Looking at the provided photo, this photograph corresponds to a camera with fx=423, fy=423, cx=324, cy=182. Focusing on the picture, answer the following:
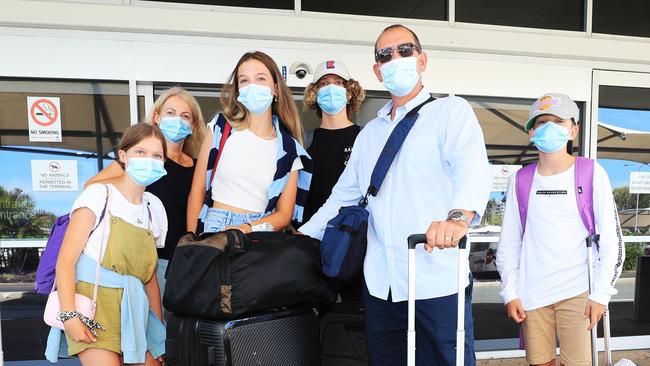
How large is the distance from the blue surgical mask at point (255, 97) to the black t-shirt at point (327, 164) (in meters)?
0.47

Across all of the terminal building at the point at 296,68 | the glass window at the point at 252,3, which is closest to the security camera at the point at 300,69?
the terminal building at the point at 296,68

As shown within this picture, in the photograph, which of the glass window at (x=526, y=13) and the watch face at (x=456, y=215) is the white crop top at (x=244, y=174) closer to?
the watch face at (x=456, y=215)

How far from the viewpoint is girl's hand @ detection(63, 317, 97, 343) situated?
1677 millimetres

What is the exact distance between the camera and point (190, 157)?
2473 millimetres

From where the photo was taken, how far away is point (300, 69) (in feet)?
11.3

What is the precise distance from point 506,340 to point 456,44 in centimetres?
277

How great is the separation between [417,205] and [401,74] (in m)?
0.53

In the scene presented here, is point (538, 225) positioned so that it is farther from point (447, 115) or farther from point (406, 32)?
point (406, 32)

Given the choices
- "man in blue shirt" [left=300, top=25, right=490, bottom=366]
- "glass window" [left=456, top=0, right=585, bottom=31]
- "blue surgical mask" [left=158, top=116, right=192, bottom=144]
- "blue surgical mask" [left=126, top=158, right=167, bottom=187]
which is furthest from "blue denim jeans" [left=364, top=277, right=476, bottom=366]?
"glass window" [left=456, top=0, right=585, bottom=31]

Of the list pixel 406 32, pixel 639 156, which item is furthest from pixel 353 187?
pixel 639 156

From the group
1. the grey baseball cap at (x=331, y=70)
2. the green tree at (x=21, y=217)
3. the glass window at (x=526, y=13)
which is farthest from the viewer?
the glass window at (x=526, y=13)

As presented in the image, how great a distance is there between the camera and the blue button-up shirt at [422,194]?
5.16 feet

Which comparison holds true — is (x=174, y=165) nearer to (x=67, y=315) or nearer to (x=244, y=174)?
(x=244, y=174)

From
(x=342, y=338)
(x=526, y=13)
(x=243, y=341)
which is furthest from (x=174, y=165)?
(x=526, y=13)
